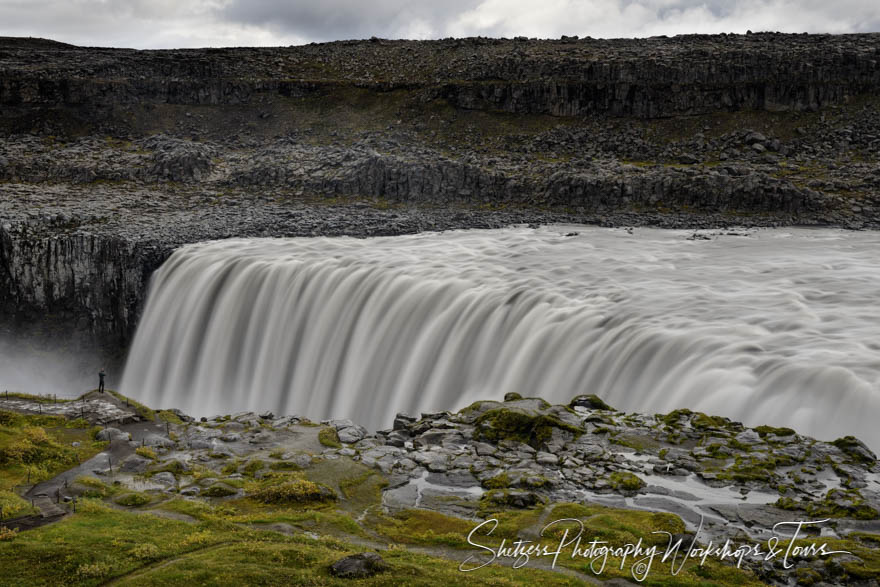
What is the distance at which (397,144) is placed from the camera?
71.8m

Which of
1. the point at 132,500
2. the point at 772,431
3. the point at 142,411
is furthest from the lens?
the point at 142,411

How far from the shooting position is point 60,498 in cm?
1827

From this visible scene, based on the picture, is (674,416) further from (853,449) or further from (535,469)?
(535,469)

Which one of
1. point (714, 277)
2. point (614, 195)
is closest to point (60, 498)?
point (714, 277)

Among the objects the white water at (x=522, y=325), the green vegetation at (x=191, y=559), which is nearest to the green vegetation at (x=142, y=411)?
the white water at (x=522, y=325)

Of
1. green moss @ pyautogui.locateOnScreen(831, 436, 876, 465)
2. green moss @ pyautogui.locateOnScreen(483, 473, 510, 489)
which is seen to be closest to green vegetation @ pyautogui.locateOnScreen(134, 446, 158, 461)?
green moss @ pyautogui.locateOnScreen(483, 473, 510, 489)

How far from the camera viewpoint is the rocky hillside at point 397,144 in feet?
167

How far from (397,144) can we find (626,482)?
57058 millimetres

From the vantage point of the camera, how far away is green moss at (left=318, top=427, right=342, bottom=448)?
2253cm

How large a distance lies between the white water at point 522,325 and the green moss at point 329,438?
5602mm

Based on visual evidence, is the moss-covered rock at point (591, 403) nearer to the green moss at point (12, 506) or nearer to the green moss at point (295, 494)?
the green moss at point (295, 494)

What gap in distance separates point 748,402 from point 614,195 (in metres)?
36.7

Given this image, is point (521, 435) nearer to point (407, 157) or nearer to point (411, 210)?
point (411, 210)

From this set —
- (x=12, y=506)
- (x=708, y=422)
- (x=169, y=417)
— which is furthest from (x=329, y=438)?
(x=708, y=422)
